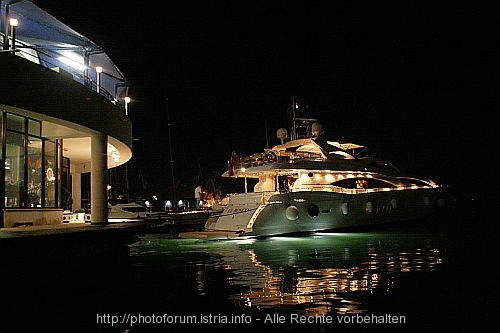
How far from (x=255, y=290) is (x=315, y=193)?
16.0 m

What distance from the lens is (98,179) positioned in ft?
70.4

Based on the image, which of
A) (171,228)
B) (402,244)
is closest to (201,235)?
(171,228)

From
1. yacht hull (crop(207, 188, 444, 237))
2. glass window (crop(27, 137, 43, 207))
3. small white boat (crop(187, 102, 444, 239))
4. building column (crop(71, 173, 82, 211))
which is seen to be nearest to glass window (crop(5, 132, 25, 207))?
glass window (crop(27, 137, 43, 207))

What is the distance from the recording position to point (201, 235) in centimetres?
2197

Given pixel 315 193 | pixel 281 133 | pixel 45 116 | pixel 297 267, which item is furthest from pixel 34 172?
pixel 281 133

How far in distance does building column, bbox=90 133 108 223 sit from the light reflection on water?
2055 millimetres

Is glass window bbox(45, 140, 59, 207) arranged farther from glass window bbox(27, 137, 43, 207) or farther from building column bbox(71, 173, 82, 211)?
building column bbox(71, 173, 82, 211)

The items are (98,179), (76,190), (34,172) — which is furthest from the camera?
(76,190)

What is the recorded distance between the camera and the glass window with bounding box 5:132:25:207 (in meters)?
17.8

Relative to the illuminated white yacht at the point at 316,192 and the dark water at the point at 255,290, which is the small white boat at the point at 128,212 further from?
the dark water at the point at 255,290

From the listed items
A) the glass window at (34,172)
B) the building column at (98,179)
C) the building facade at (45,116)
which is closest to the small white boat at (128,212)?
the building facade at (45,116)

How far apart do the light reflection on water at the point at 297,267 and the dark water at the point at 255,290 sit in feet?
0.09

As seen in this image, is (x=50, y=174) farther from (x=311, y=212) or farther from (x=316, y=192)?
(x=316, y=192)

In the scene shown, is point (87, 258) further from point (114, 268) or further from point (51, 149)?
point (51, 149)
